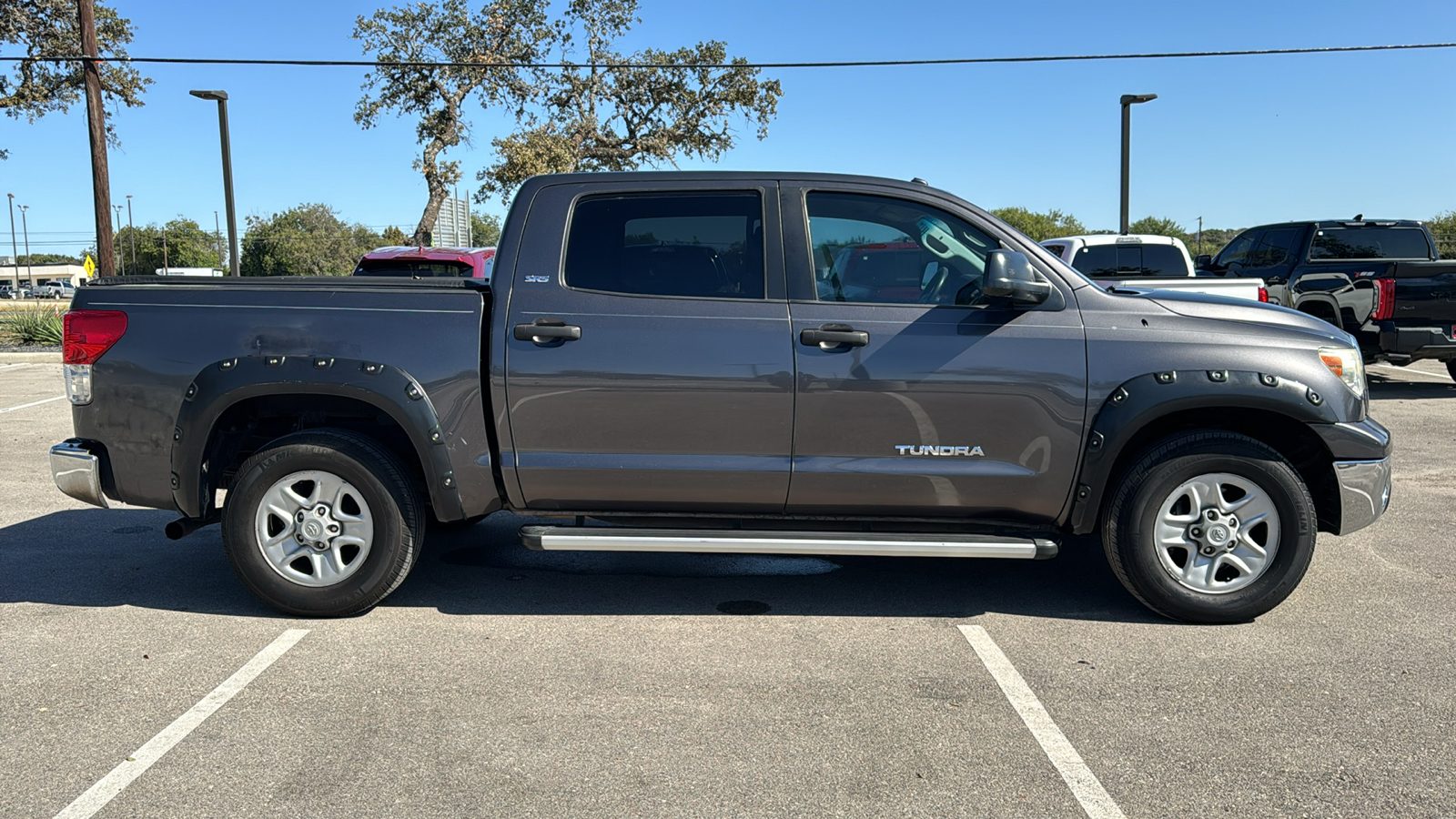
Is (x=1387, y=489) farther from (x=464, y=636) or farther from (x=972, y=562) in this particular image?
(x=464, y=636)

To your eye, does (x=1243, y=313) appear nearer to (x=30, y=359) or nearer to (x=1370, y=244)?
(x=1370, y=244)

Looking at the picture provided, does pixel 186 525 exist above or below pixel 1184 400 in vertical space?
below

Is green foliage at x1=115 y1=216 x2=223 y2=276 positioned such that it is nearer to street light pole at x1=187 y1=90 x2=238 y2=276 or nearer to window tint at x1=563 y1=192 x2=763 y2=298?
street light pole at x1=187 y1=90 x2=238 y2=276

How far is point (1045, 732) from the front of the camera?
3650 mm

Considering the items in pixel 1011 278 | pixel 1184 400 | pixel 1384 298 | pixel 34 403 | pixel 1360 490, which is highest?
pixel 1011 278

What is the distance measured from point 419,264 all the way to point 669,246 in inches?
268

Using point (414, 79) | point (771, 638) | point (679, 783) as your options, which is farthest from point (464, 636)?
point (414, 79)

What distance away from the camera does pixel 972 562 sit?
5879mm

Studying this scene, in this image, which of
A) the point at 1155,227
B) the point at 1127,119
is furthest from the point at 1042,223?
the point at 1127,119

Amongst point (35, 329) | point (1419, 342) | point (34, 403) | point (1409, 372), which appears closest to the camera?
point (1419, 342)

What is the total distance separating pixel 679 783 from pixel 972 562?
3002 millimetres

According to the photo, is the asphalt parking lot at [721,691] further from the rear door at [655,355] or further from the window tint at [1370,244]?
the window tint at [1370,244]

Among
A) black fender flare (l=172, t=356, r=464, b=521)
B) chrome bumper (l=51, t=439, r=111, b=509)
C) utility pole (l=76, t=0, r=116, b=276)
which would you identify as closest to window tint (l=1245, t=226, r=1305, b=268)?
black fender flare (l=172, t=356, r=464, b=521)

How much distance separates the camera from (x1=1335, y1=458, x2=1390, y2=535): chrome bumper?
4.66m
